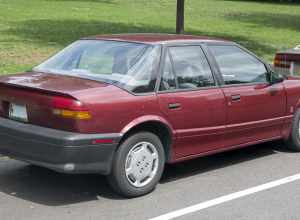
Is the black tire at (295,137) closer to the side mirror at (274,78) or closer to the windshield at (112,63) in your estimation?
the side mirror at (274,78)

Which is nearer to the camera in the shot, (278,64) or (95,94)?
(95,94)

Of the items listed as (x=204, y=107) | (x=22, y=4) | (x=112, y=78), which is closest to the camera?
(x=112, y=78)

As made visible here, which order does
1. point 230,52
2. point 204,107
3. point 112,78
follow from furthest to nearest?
point 230,52
point 204,107
point 112,78

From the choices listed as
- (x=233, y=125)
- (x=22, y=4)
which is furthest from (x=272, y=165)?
(x=22, y=4)

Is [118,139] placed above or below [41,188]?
above

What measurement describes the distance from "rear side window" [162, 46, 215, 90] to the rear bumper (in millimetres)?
1113

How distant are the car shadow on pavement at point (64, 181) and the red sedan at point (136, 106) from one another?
15.5 inches

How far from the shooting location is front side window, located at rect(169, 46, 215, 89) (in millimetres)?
6719

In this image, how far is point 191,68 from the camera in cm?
686

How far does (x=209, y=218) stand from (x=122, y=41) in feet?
7.28

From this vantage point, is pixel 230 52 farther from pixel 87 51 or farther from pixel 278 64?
pixel 278 64

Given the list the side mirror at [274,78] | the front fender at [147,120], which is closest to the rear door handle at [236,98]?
the side mirror at [274,78]

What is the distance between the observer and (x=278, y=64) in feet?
34.8

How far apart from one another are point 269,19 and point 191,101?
24791 millimetres
